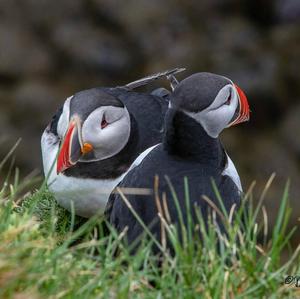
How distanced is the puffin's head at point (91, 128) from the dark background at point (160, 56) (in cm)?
608

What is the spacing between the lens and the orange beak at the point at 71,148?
5.35 m

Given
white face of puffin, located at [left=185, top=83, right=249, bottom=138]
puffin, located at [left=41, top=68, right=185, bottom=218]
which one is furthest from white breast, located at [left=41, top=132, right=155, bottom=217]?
white face of puffin, located at [left=185, top=83, right=249, bottom=138]

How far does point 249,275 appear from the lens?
3.61 meters

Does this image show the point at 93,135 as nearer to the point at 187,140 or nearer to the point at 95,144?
the point at 95,144

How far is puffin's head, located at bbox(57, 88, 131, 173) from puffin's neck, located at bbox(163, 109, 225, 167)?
0.60 meters

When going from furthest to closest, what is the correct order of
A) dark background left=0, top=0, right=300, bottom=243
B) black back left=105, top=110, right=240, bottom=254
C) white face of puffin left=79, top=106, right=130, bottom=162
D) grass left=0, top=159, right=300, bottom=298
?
dark background left=0, top=0, right=300, bottom=243, white face of puffin left=79, top=106, right=130, bottom=162, black back left=105, top=110, right=240, bottom=254, grass left=0, top=159, right=300, bottom=298

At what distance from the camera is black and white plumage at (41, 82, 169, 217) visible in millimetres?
5438

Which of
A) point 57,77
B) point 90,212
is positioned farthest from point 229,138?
point 90,212

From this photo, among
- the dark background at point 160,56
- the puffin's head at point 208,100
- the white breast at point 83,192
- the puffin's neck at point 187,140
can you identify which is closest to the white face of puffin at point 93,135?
the white breast at point 83,192

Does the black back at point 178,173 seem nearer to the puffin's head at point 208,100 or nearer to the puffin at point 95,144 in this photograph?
the puffin's head at point 208,100

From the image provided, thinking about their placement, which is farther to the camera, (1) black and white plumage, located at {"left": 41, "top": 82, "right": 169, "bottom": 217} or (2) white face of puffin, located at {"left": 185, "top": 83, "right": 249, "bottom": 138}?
(1) black and white plumage, located at {"left": 41, "top": 82, "right": 169, "bottom": 217}

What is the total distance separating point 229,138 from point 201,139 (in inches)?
297

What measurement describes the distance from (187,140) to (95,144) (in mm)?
860

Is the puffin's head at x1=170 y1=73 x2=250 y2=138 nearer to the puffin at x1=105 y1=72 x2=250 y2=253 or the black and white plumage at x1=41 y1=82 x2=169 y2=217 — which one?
Result: the puffin at x1=105 y1=72 x2=250 y2=253
